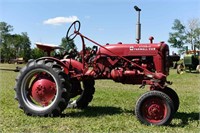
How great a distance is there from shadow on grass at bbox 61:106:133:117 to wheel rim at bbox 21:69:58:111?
486mm

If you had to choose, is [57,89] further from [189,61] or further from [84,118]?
[189,61]

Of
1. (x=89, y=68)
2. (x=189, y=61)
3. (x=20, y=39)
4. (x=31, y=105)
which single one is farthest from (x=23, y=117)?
(x=20, y=39)

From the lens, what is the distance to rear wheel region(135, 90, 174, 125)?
241 inches

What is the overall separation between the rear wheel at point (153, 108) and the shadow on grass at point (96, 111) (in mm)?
1275

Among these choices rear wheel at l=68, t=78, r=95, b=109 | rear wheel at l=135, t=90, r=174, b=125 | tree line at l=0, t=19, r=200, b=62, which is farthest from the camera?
tree line at l=0, t=19, r=200, b=62

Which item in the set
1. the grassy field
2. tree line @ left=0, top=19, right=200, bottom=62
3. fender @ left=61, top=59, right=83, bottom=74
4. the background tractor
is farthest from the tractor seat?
tree line @ left=0, top=19, right=200, bottom=62

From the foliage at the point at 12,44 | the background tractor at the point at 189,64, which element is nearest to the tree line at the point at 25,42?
the foliage at the point at 12,44

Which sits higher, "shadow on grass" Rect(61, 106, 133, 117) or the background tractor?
the background tractor

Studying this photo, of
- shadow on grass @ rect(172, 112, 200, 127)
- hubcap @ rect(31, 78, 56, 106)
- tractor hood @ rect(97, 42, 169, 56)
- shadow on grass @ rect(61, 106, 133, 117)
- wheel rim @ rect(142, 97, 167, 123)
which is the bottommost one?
shadow on grass @ rect(172, 112, 200, 127)

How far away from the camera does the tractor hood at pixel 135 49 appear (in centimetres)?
696

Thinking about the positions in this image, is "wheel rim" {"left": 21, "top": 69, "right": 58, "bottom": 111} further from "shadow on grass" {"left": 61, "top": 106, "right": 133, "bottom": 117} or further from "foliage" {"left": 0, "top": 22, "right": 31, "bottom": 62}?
"foliage" {"left": 0, "top": 22, "right": 31, "bottom": 62}

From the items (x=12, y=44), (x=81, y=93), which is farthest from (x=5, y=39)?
(x=81, y=93)

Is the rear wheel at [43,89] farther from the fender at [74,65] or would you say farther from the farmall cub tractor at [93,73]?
the fender at [74,65]

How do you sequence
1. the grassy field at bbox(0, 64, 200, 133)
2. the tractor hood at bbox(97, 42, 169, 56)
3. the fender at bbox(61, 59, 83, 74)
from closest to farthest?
1. the grassy field at bbox(0, 64, 200, 133)
2. the tractor hood at bbox(97, 42, 169, 56)
3. the fender at bbox(61, 59, 83, 74)
